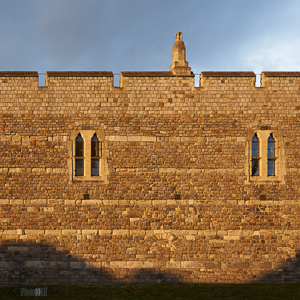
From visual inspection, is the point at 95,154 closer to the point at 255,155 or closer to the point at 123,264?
the point at 123,264

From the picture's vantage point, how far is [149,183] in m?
8.86

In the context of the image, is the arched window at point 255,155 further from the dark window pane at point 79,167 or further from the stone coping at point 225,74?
the dark window pane at point 79,167

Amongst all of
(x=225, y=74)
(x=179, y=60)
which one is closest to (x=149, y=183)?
(x=179, y=60)

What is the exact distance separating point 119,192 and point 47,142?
284 centimetres

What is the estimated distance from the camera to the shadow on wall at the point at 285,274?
8648 millimetres

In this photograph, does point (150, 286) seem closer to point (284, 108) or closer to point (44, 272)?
point (44, 272)

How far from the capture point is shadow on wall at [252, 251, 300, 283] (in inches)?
340

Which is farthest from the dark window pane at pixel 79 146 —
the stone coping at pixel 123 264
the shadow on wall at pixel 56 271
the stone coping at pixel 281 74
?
the stone coping at pixel 281 74

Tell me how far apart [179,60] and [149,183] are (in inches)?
166

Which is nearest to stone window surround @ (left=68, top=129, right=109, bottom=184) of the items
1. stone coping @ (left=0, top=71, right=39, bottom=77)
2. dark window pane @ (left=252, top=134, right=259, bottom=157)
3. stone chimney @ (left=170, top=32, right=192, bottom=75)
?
stone coping @ (left=0, top=71, right=39, bottom=77)

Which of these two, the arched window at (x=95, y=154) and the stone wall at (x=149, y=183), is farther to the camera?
the arched window at (x=95, y=154)

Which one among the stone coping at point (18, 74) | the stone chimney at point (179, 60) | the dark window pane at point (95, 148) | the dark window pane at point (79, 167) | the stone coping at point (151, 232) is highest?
the stone chimney at point (179, 60)

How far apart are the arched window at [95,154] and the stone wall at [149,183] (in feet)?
0.90

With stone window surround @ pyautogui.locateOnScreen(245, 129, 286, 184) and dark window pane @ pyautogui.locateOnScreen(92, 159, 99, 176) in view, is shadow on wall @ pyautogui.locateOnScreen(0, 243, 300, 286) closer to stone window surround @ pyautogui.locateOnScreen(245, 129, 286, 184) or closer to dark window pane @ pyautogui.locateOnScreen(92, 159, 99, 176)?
dark window pane @ pyautogui.locateOnScreen(92, 159, 99, 176)
